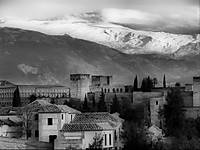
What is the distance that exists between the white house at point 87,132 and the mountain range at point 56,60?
101744mm

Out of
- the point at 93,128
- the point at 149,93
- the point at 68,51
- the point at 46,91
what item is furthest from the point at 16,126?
the point at 68,51

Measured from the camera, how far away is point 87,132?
41.0 metres

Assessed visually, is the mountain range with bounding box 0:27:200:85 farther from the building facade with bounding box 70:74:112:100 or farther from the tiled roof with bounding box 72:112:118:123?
the tiled roof with bounding box 72:112:118:123

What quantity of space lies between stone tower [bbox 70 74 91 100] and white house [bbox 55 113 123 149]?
3738cm

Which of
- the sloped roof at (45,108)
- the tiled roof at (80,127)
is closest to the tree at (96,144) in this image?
the tiled roof at (80,127)

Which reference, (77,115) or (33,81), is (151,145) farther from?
(33,81)

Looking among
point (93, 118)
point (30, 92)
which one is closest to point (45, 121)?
point (93, 118)

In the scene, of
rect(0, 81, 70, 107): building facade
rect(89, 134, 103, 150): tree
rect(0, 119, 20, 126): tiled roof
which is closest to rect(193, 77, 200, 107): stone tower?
rect(0, 119, 20, 126): tiled roof

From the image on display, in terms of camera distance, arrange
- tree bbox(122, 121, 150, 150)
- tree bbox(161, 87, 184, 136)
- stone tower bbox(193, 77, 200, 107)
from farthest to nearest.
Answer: stone tower bbox(193, 77, 200, 107) → tree bbox(161, 87, 184, 136) → tree bbox(122, 121, 150, 150)

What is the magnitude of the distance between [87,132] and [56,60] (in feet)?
417

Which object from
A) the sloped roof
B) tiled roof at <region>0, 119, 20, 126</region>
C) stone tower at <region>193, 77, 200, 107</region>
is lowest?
tiled roof at <region>0, 119, 20, 126</region>

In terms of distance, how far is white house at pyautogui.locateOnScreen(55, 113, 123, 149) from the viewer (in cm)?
3969

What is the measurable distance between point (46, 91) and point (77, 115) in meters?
52.4

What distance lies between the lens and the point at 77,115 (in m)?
46.7
